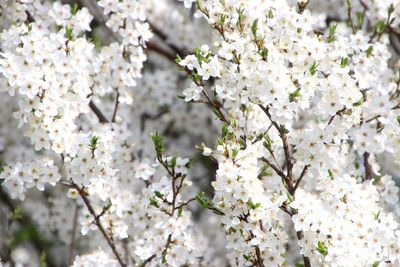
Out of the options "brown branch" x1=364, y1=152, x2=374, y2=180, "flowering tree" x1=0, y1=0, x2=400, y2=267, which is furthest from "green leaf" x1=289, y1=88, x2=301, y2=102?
"brown branch" x1=364, y1=152, x2=374, y2=180

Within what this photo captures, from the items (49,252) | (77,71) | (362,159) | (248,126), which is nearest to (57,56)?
(77,71)

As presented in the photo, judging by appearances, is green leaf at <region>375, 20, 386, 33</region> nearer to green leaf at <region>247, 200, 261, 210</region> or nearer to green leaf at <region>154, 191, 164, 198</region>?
green leaf at <region>247, 200, 261, 210</region>

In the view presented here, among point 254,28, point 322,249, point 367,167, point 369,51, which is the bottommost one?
point 322,249

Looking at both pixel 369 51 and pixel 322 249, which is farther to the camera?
pixel 369 51

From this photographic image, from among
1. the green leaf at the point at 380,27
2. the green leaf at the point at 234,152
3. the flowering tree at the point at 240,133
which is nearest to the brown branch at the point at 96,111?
the flowering tree at the point at 240,133

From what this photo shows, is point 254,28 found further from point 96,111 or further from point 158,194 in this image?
point 96,111

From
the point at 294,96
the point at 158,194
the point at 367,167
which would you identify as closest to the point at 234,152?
the point at 294,96

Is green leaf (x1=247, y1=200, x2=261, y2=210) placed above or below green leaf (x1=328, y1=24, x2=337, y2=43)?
below

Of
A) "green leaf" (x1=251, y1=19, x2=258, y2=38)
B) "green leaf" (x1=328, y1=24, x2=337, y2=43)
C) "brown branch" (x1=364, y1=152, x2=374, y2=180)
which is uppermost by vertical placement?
"green leaf" (x1=328, y1=24, x2=337, y2=43)

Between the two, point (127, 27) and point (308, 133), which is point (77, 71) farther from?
point (308, 133)

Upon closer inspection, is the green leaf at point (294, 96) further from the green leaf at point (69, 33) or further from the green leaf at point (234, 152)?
the green leaf at point (69, 33)

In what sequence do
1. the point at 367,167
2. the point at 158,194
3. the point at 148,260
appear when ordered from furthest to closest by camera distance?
1. the point at 367,167
2. the point at 148,260
3. the point at 158,194
